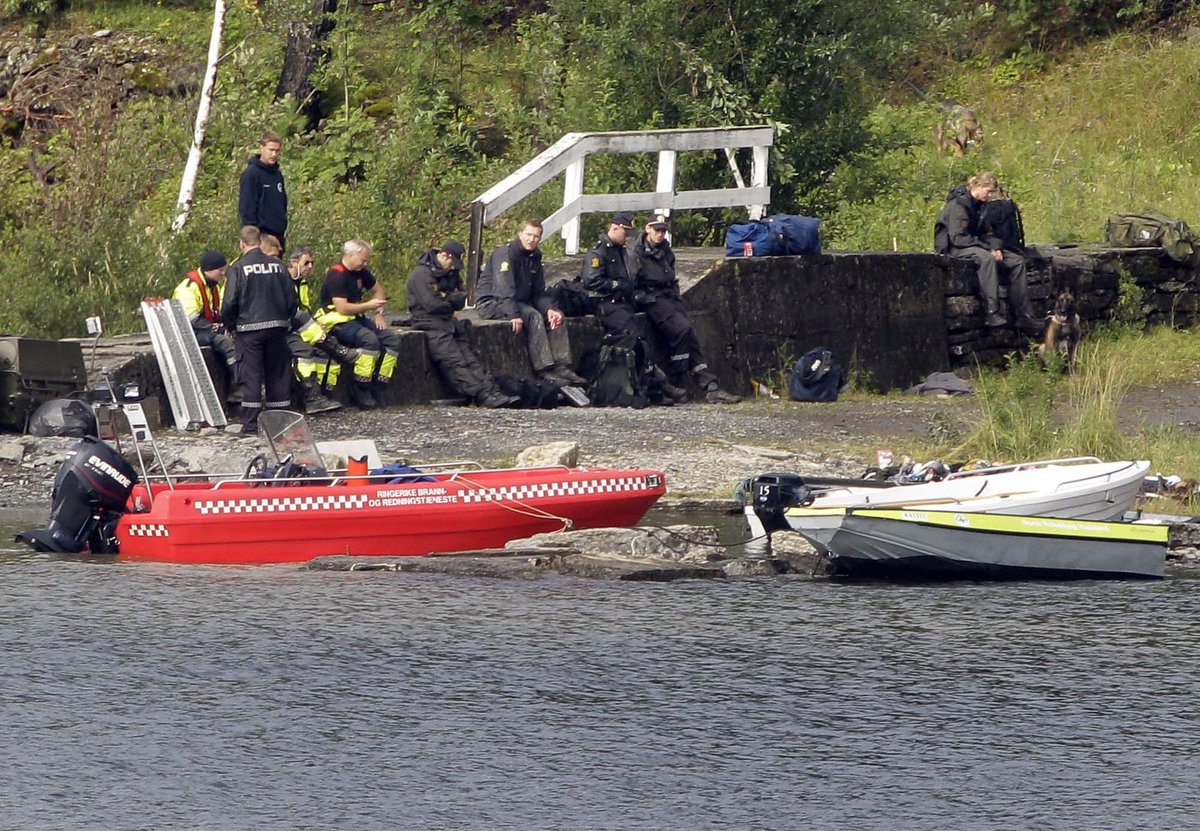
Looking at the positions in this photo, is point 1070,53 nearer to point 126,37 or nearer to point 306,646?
point 126,37

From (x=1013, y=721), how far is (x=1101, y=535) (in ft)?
10.3

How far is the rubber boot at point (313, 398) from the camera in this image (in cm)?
1572

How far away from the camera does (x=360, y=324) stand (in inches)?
632

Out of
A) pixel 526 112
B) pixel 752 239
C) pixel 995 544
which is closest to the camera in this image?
pixel 995 544

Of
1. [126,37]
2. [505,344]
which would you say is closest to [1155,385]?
[505,344]

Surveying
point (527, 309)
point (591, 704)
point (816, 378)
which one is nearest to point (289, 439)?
point (591, 704)

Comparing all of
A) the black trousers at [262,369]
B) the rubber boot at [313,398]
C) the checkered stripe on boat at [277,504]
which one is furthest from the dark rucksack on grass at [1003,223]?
the checkered stripe on boat at [277,504]

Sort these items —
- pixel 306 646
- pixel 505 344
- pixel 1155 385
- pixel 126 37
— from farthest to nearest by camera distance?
pixel 126 37 < pixel 1155 385 < pixel 505 344 < pixel 306 646

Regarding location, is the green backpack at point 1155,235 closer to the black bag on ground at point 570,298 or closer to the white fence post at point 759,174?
the white fence post at point 759,174

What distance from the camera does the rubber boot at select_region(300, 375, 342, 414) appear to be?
1572cm

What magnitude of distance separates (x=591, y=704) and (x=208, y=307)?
26.7 feet

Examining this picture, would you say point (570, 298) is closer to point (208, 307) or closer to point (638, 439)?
point (638, 439)

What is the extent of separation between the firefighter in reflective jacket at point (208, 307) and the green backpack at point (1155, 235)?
35.1ft

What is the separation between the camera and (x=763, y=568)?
11547 mm
